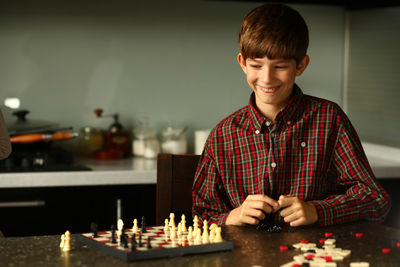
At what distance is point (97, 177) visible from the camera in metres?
2.62

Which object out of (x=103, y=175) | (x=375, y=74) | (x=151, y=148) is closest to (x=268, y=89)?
(x=103, y=175)

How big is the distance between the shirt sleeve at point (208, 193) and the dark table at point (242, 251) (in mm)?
259

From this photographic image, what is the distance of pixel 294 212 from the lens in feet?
4.90

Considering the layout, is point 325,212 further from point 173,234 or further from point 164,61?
point 164,61

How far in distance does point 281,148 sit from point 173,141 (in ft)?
4.64

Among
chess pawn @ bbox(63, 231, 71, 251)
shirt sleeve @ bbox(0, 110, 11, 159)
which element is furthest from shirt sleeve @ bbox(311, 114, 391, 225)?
shirt sleeve @ bbox(0, 110, 11, 159)

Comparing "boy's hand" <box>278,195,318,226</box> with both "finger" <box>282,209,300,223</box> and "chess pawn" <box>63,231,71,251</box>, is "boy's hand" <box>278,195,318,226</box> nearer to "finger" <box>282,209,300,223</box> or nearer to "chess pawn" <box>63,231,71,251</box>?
"finger" <box>282,209,300,223</box>

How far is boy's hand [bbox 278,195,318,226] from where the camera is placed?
1492mm

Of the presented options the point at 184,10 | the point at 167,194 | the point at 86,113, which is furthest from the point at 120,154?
the point at 167,194

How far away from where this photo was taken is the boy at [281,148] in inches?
63.7

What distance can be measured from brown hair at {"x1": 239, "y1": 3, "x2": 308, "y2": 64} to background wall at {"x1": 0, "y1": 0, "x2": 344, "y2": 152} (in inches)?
62.2

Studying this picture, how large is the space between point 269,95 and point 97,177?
118 centimetres

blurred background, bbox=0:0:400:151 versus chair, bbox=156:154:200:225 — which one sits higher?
blurred background, bbox=0:0:400:151

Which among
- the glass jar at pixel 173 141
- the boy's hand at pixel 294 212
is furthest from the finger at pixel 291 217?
the glass jar at pixel 173 141
